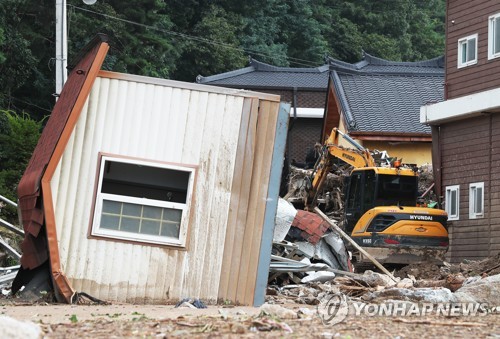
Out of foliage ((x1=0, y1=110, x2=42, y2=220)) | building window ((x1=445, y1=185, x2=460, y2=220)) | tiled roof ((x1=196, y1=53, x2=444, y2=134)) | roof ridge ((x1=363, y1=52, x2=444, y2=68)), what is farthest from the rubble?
roof ridge ((x1=363, y1=52, x2=444, y2=68))

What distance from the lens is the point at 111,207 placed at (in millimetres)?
15352

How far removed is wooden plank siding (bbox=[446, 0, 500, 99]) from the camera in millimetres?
27891

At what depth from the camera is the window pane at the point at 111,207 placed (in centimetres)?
1530

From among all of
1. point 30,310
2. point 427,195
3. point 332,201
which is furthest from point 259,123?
point 332,201

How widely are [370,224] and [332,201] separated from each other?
804cm

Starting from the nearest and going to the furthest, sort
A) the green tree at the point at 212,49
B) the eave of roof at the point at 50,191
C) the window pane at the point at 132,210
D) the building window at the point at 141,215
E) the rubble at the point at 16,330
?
the rubble at the point at 16,330, the eave of roof at the point at 50,191, the building window at the point at 141,215, the window pane at the point at 132,210, the green tree at the point at 212,49

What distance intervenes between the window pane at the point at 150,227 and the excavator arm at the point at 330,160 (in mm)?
13845

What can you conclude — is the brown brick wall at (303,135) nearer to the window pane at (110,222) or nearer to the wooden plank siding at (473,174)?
the wooden plank siding at (473,174)

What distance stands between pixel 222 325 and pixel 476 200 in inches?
712

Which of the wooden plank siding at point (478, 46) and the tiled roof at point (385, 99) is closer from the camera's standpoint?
the wooden plank siding at point (478, 46)

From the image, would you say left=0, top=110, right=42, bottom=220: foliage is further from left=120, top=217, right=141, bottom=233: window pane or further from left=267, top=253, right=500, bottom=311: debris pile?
left=120, top=217, right=141, bottom=233: window pane

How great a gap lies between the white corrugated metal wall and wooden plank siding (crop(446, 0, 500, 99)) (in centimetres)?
1359

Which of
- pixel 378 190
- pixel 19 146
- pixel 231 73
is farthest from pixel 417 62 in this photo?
pixel 378 190

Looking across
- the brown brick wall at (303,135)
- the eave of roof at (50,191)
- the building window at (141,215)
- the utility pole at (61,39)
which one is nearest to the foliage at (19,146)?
the utility pole at (61,39)
